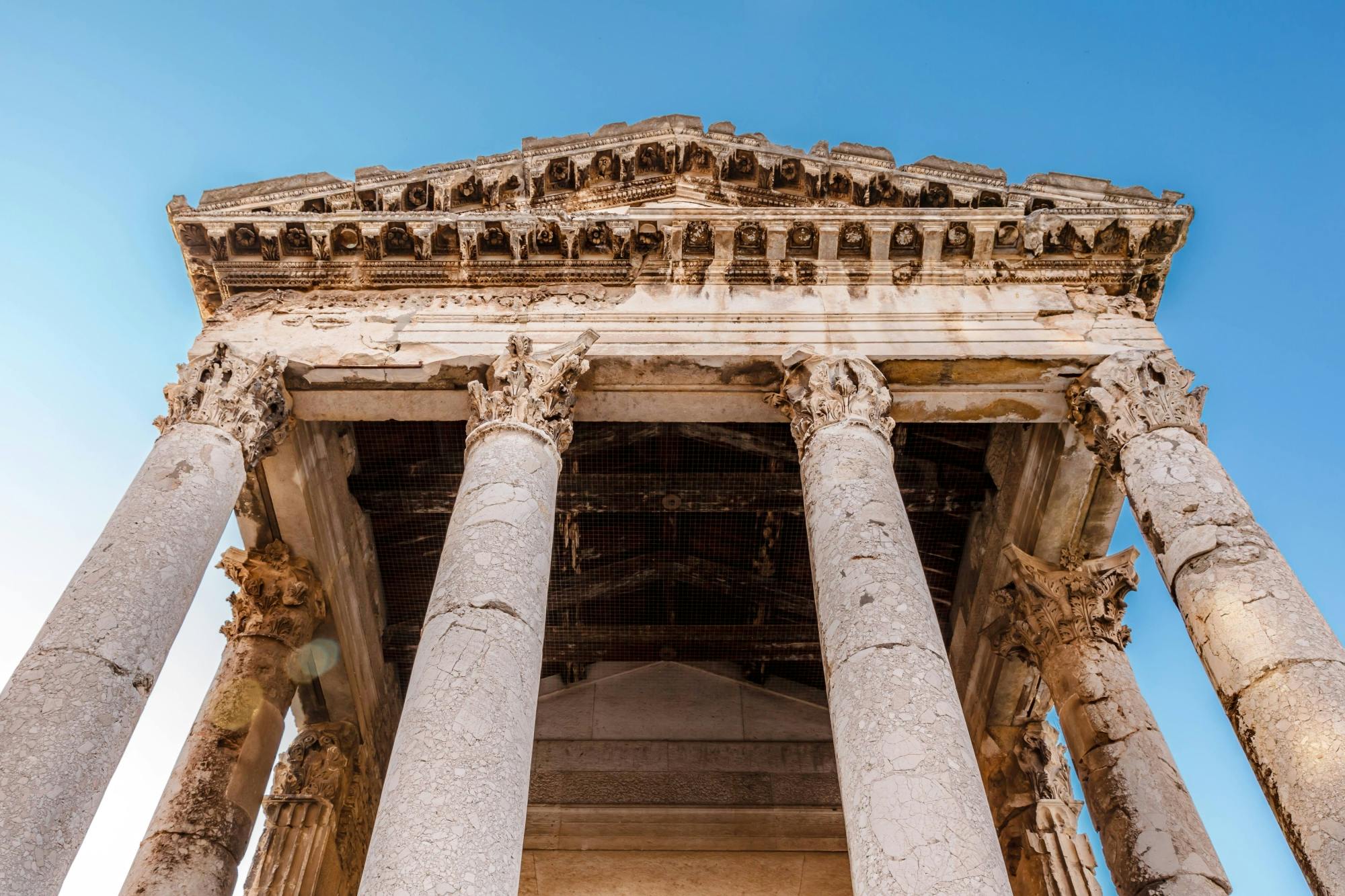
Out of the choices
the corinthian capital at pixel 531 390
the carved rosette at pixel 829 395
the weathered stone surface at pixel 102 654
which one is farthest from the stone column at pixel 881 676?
the weathered stone surface at pixel 102 654

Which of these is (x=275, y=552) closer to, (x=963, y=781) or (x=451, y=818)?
(x=451, y=818)

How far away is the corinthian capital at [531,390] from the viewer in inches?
403

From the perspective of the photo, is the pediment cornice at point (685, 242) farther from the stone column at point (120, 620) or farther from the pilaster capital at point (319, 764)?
the pilaster capital at point (319, 764)

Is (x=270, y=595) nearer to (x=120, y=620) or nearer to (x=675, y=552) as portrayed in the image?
(x=120, y=620)

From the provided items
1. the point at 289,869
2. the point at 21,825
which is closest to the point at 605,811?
the point at 289,869

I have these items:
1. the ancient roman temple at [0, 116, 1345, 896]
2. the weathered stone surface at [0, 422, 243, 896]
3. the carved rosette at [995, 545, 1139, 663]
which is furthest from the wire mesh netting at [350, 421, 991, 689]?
the weathered stone surface at [0, 422, 243, 896]

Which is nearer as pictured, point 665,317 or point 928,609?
point 928,609

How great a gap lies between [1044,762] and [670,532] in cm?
584

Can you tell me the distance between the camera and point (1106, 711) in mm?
11250

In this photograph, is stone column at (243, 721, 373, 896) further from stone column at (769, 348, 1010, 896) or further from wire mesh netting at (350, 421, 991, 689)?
stone column at (769, 348, 1010, 896)

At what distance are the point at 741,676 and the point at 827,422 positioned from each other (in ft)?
24.5

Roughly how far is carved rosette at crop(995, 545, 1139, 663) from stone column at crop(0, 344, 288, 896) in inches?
339

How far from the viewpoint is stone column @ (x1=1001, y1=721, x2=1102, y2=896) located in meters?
11.9

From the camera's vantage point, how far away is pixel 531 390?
413 inches
